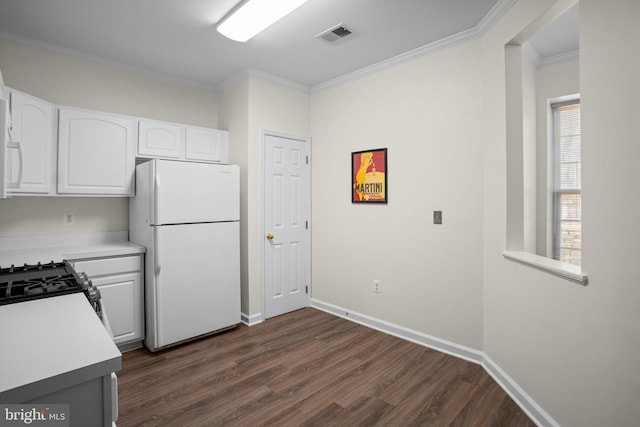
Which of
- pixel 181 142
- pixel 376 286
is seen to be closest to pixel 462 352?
pixel 376 286

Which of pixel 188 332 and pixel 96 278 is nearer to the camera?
pixel 96 278

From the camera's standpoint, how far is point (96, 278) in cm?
269

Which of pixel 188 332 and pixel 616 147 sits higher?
pixel 616 147

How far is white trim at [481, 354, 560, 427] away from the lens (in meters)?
1.90

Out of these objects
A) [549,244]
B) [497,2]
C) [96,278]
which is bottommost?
[96,278]

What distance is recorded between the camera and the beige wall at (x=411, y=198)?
2693 millimetres

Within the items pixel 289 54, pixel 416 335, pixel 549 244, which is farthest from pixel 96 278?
pixel 549 244

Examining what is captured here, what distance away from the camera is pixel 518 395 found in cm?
213

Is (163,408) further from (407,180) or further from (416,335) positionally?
(407,180)

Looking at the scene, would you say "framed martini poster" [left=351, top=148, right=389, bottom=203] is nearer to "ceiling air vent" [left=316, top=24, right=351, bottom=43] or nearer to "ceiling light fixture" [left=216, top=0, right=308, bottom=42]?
"ceiling air vent" [left=316, top=24, right=351, bottom=43]

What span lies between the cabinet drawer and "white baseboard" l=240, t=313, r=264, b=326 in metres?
1.14

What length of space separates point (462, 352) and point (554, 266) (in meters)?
1.20

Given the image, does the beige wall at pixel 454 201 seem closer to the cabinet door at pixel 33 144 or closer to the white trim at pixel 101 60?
the white trim at pixel 101 60

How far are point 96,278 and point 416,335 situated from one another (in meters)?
2.75
